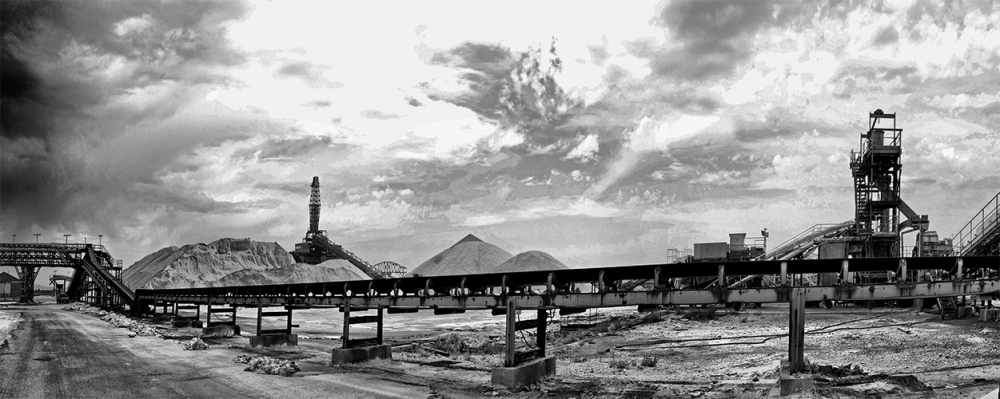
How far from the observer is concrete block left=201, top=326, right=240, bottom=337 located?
39684mm

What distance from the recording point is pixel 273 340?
32.8m

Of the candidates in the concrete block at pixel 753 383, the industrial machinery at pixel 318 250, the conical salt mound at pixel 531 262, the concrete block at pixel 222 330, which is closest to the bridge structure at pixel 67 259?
the industrial machinery at pixel 318 250

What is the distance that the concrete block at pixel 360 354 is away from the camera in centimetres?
2416

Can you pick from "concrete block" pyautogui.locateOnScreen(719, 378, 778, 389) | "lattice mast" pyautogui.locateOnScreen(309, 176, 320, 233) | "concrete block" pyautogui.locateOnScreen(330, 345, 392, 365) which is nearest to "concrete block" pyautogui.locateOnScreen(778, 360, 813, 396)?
"concrete block" pyautogui.locateOnScreen(719, 378, 778, 389)

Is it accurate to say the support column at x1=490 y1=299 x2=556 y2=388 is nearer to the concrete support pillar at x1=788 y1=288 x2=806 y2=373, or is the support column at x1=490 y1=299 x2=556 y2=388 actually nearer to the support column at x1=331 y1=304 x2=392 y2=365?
the concrete support pillar at x1=788 y1=288 x2=806 y2=373

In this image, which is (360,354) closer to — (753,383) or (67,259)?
(753,383)

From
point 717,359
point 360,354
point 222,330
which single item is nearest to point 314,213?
point 222,330

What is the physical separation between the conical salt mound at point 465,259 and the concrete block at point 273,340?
126m

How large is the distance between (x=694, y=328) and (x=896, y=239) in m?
21.2

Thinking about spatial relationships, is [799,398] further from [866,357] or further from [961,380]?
[866,357]

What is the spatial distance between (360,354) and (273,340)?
10.2 m

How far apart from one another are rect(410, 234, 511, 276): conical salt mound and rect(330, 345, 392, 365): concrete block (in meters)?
133

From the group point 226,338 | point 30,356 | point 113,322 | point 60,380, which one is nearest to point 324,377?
point 60,380

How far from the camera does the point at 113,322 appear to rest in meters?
51.6
